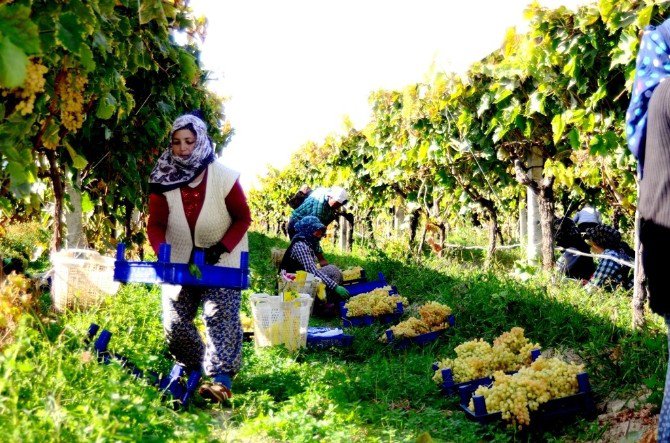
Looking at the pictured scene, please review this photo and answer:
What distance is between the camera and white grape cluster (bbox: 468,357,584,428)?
3.21 meters

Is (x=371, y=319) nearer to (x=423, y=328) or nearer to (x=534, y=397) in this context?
(x=423, y=328)

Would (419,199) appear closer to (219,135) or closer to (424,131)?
(424,131)

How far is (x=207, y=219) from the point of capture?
3.86 metres

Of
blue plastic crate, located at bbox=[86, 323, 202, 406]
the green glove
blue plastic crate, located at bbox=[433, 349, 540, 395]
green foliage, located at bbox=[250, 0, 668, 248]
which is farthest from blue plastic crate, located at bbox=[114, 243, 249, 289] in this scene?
the green glove

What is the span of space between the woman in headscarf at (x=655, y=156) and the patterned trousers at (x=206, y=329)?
8.13 ft

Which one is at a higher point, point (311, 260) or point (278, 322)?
point (311, 260)

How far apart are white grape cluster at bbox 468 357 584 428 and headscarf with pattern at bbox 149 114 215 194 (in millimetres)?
2007

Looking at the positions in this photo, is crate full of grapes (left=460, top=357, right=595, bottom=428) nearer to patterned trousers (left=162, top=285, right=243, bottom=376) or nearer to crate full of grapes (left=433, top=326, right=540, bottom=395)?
crate full of grapes (left=433, top=326, right=540, bottom=395)

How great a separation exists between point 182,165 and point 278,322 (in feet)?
5.52

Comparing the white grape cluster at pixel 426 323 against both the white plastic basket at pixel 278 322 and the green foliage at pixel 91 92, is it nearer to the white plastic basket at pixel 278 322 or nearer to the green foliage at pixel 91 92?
the white plastic basket at pixel 278 322

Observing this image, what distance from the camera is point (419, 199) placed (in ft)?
36.6

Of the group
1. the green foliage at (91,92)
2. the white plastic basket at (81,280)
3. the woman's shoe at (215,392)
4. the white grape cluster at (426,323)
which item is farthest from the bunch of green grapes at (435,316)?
the green foliage at (91,92)

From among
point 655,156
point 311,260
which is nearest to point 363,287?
point 311,260

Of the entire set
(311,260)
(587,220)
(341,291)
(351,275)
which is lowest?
(341,291)
